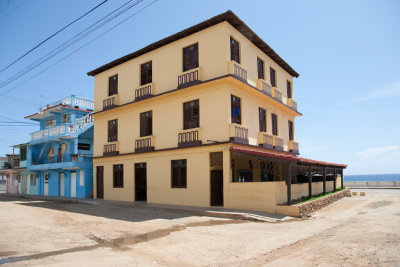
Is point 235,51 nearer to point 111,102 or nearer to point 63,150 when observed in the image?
point 111,102

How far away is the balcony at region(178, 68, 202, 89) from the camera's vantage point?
59.9ft

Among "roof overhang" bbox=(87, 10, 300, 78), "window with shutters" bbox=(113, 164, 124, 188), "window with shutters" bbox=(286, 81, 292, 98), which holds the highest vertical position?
"roof overhang" bbox=(87, 10, 300, 78)

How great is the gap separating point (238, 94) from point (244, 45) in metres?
3.58

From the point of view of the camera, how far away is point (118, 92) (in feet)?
→ 79.3

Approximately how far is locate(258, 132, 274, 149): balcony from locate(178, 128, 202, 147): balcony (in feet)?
15.1

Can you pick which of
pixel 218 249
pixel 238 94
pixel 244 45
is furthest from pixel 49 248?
pixel 244 45

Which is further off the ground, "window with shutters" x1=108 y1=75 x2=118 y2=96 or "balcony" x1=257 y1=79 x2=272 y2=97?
"window with shutters" x1=108 y1=75 x2=118 y2=96

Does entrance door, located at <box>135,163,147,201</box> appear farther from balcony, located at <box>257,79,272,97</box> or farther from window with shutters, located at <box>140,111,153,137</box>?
balcony, located at <box>257,79,272,97</box>

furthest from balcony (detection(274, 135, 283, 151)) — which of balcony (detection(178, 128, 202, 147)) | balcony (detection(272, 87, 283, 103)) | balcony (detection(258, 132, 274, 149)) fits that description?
balcony (detection(178, 128, 202, 147))

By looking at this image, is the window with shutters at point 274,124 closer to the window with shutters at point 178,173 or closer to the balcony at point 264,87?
the balcony at point 264,87

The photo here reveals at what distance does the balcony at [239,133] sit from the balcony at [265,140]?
2063mm

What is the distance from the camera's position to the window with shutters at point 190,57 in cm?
1905

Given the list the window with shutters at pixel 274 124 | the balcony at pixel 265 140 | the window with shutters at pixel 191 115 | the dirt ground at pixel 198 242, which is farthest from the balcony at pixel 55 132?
the window with shutters at pixel 274 124

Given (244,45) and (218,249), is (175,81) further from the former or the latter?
(218,249)
